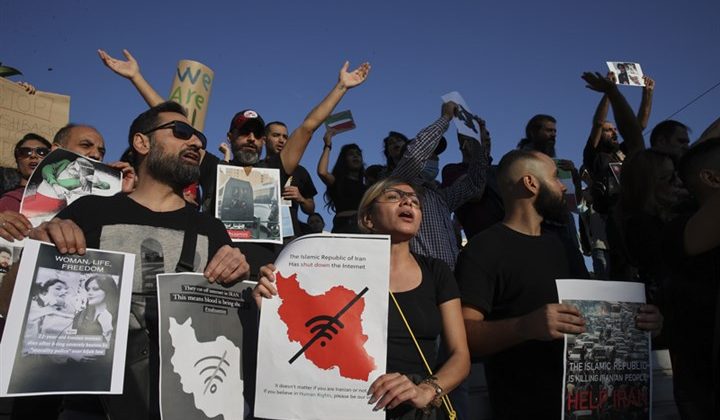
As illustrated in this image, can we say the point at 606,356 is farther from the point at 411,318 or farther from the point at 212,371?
the point at 212,371

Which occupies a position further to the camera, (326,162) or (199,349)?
(326,162)

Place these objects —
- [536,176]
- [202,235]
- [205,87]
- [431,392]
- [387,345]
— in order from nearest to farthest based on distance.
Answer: [431,392] → [387,345] → [202,235] → [536,176] → [205,87]

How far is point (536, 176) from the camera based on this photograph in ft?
10.8

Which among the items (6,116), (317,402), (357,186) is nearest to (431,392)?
(317,402)

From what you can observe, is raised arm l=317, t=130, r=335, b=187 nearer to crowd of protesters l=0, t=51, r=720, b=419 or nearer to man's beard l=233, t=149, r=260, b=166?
man's beard l=233, t=149, r=260, b=166

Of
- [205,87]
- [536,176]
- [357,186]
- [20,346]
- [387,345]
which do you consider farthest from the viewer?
[357,186]

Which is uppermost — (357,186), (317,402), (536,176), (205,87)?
(205,87)

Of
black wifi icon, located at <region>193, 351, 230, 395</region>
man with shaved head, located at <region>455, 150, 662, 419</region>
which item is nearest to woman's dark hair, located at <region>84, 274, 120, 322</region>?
black wifi icon, located at <region>193, 351, 230, 395</region>

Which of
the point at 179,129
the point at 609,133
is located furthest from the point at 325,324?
the point at 609,133

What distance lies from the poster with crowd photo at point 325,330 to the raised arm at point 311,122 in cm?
191

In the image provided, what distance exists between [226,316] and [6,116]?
4293mm

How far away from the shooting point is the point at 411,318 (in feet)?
8.76

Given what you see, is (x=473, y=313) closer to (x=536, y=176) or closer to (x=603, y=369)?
(x=603, y=369)

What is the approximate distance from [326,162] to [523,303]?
4.85 meters
